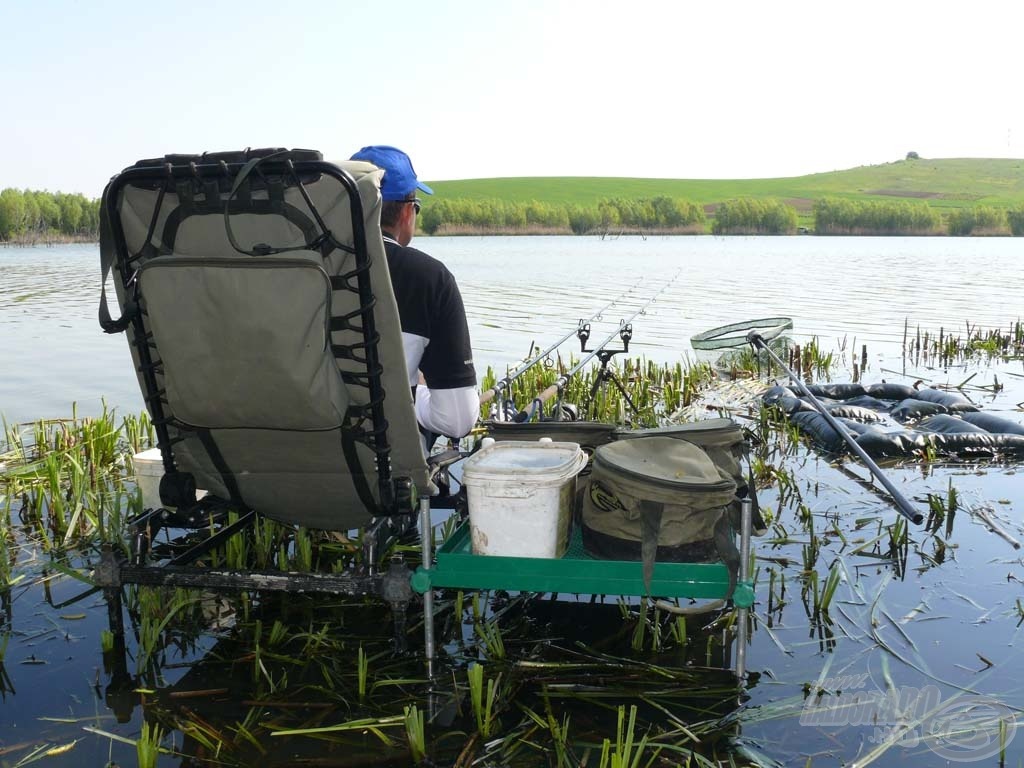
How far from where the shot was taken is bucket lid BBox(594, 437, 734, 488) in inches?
121

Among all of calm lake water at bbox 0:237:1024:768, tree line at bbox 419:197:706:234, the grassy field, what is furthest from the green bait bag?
the grassy field

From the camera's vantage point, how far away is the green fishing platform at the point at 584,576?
119 inches

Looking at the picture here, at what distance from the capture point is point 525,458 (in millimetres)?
3260

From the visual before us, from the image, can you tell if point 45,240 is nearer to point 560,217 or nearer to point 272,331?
point 560,217

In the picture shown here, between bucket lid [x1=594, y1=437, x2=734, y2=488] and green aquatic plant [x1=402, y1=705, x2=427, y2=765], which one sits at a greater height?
bucket lid [x1=594, y1=437, x2=734, y2=488]

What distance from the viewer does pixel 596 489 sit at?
3.25 m

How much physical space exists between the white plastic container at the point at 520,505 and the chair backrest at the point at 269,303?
0.96ft

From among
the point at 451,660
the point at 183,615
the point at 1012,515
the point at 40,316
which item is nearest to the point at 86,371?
the point at 40,316

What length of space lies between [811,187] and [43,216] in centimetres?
9745

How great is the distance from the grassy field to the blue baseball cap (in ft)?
328

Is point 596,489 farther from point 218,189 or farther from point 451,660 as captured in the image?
point 218,189

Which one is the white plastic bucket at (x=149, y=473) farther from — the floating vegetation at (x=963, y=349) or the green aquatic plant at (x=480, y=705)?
the floating vegetation at (x=963, y=349)

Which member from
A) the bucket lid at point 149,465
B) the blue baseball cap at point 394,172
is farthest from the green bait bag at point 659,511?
the bucket lid at point 149,465

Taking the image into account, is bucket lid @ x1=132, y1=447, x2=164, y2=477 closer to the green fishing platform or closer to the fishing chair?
the fishing chair
